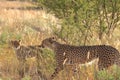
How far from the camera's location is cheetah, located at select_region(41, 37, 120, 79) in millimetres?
8125

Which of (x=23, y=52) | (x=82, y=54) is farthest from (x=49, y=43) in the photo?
(x=23, y=52)

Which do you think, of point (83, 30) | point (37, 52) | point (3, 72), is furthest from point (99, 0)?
point (3, 72)

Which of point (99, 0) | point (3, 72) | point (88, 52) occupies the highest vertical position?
point (99, 0)

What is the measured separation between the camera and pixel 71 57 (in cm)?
852

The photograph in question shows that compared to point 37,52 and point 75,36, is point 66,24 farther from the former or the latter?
point 37,52

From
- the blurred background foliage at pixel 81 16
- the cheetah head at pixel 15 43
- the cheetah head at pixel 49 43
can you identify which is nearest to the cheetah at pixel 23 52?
the cheetah head at pixel 15 43

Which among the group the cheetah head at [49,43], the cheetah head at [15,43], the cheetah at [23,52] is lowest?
the cheetah at [23,52]

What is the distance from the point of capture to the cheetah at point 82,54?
8.12 m

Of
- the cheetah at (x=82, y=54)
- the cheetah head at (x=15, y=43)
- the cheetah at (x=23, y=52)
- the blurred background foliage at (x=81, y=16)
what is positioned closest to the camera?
the cheetah at (x=82, y=54)

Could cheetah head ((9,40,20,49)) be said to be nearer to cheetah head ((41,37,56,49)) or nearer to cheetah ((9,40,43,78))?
cheetah ((9,40,43,78))

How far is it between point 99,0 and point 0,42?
2505mm

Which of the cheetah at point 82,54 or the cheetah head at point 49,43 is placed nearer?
the cheetah at point 82,54

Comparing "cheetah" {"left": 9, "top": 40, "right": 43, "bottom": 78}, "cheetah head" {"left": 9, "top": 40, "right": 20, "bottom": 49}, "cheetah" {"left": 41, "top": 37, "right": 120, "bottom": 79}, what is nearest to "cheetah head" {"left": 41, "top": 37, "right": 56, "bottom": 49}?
"cheetah" {"left": 41, "top": 37, "right": 120, "bottom": 79}

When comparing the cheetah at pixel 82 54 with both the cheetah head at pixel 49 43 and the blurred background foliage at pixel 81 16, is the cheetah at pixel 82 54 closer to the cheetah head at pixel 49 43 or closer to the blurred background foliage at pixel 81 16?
the cheetah head at pixel 49 43
